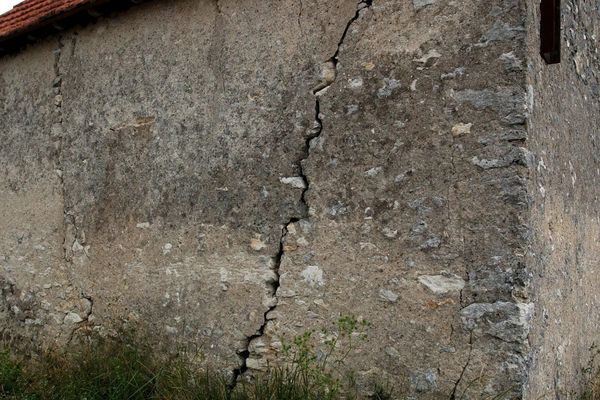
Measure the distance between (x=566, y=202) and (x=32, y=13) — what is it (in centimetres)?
504

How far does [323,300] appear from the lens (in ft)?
12.8

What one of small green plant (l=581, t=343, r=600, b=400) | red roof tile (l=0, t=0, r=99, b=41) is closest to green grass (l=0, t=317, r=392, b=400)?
small green plant (l=581, t=343, r=600, b=400)

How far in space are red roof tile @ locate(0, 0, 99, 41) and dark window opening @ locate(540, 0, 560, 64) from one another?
337 centimetres

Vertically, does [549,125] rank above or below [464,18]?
below

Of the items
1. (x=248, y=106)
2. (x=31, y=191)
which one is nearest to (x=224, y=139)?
(x=248, y=106)

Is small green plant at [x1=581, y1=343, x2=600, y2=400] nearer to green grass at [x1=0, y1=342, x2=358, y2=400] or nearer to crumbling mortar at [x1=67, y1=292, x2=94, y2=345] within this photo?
green grass at [x1=0, y1=342, x2=358, y2=400]

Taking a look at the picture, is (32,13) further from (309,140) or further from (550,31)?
(550,31)

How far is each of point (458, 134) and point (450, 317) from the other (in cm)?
99

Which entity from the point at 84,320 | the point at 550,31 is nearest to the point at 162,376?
the point at 84,320

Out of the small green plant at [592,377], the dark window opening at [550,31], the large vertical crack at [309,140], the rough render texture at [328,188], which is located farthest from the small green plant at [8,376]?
the dark window opening at [550,31]

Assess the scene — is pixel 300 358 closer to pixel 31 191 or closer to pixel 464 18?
pixel 464 18

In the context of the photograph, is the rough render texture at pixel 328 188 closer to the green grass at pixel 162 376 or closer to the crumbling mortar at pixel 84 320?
the crumbling mortar at pixel 84 320

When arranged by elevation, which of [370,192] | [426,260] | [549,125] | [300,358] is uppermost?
[549,125]

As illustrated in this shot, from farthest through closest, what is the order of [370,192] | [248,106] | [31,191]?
1. [31,191]
2. [248,106]
3. [370,192]
